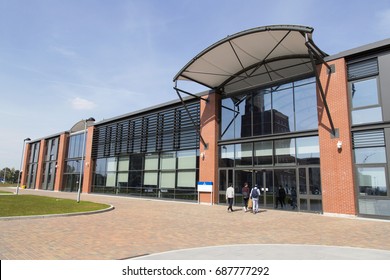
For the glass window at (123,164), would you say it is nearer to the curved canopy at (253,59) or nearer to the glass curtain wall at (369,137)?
the curved canopy at (253,59)

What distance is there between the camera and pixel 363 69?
46.7ft

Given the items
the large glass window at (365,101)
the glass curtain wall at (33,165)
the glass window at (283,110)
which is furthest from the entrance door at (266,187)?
the glass curtain wall at (33,165)

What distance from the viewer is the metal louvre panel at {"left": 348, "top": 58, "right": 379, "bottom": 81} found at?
13.8 m

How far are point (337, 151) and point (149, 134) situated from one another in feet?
55.1

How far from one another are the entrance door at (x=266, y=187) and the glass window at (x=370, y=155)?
483 cm

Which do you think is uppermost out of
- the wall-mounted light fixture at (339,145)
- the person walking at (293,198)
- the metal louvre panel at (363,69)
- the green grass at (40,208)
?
the metal louvre panel at (363,69)

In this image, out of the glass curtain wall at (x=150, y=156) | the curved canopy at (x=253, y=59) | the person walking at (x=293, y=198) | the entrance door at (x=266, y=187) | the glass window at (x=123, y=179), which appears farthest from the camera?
the glass window at (x=123, y=179)

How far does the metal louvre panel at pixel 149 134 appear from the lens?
2284 centimetres

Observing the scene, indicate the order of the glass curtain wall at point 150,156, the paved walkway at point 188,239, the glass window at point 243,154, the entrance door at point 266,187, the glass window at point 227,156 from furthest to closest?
1. the glass curtain wall at point 150,156
2. the glass window at point 227,156
3. the glass window at point 243,154
4. the entrance door at point 266,187
5. the paved walkway at point 188,239

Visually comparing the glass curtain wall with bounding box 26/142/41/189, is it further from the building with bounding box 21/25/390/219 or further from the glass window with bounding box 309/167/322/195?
Result: the glass window with bounding box 309/167/322/195

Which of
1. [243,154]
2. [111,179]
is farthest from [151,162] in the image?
[243,154]

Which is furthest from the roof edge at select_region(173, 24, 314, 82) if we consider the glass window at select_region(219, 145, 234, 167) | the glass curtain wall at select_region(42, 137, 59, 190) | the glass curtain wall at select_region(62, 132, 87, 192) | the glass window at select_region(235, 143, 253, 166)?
the glass curtain wall at select_region(42, 137, 59, 190)

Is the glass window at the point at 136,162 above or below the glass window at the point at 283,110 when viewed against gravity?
below

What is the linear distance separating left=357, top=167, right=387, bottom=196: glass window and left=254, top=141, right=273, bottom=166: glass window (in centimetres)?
507
